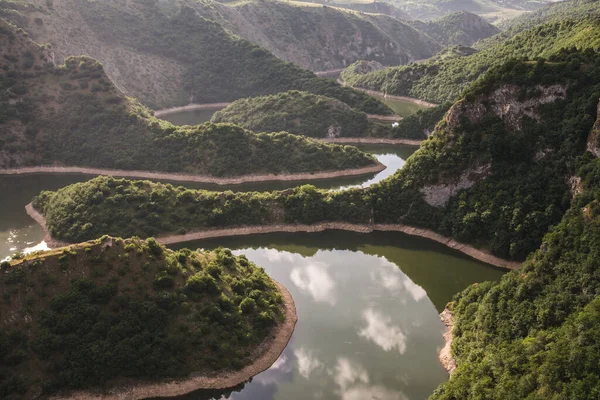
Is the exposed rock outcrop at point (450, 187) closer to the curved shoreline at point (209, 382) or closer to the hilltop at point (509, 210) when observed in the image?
the hilltop at point (509, 210)

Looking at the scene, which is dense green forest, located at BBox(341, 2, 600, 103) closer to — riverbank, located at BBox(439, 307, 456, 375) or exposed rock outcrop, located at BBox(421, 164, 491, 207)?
exposed rock outcrop, located at BBox(421, 164, 491, 207)

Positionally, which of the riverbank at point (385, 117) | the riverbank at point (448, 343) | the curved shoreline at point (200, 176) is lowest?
the curved shoreline at point (200, 176)

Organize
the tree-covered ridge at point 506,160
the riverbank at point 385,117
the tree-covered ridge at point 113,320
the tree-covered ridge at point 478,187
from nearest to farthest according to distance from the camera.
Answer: the tree-covered ridge at point 113,320
the tree-covered ridge at point 506,160
the tree-covered ridge at point 478,187
the riverbank at point 385,117

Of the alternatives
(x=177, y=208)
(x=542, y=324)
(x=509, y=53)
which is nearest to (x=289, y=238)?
(x=177, y=208)

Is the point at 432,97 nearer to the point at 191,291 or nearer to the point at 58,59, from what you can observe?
the point at 58,59

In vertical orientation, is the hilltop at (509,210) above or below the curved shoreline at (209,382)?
above

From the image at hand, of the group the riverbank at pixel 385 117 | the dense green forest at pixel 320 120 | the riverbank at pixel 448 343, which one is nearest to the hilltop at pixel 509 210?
the riverbank at pixel 448 343
